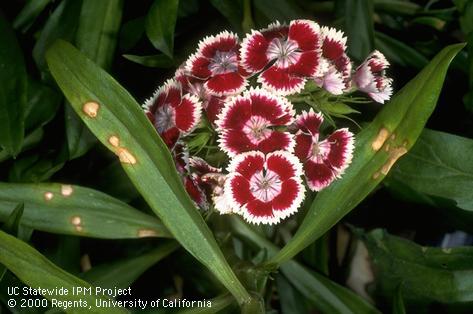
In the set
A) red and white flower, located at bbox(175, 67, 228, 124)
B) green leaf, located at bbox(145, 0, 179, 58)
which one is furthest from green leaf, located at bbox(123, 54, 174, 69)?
red and white flower, located at bbox(175, 67, 228, 124)

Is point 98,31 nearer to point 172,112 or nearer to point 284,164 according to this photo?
point 172,112

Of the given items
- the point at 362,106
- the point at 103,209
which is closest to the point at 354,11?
the point at 362,106

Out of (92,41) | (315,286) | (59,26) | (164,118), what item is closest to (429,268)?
(315,286)

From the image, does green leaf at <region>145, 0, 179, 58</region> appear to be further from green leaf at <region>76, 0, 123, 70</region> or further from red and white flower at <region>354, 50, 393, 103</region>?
red and white flower at <region>354, 50, 393, 103</region>

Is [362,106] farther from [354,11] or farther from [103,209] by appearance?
[103,209]

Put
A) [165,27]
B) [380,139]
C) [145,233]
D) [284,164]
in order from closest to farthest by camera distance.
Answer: [284,164] → [380,139] → [165,27] → [145,233]

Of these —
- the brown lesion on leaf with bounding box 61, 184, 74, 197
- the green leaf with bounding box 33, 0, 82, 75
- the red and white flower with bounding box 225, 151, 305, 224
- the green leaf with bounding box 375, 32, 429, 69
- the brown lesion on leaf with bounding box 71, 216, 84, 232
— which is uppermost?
the green leaf with bounding box 33, 0, 82, 75
